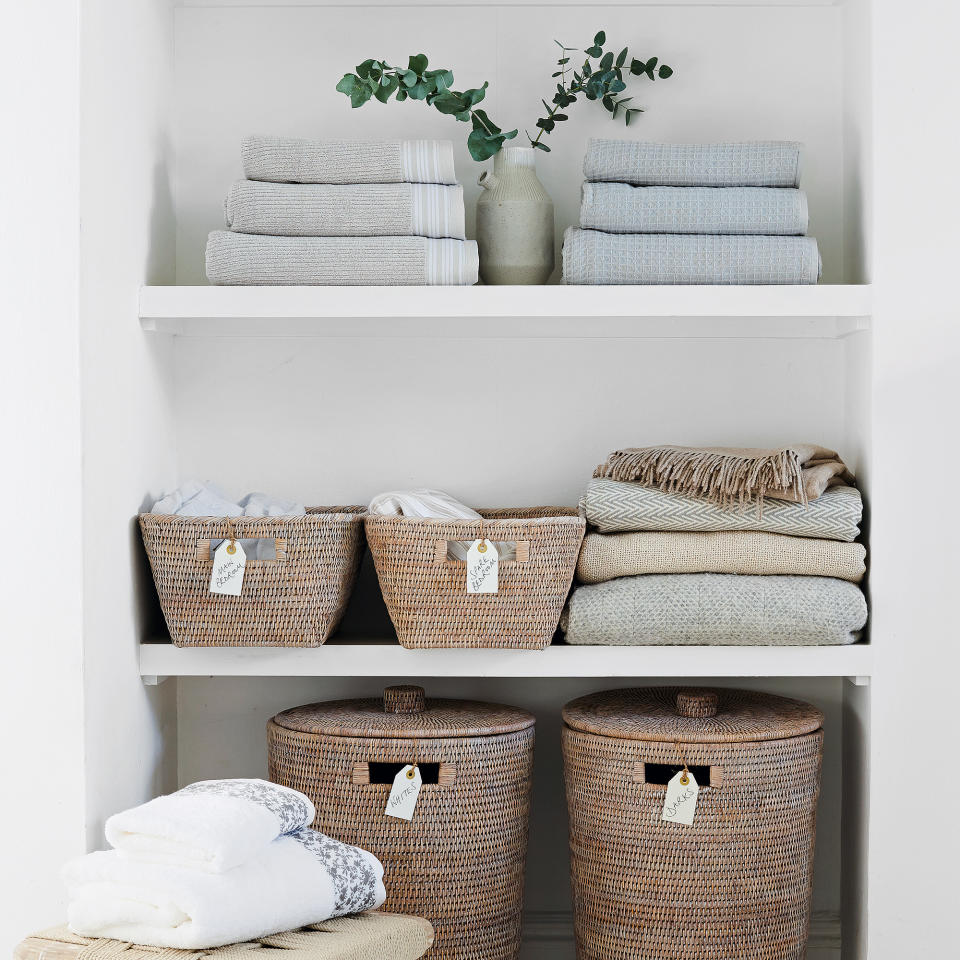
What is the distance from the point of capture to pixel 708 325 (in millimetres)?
2189

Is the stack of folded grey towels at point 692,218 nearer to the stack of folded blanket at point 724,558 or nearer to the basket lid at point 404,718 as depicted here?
the stack of folded blanket at point 724,558

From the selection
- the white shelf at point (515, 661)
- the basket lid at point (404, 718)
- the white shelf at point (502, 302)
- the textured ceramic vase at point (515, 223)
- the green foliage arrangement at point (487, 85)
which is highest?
the green foliage arrangement at point (487, 85)

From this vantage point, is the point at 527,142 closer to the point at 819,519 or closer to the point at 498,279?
the point at 498,279

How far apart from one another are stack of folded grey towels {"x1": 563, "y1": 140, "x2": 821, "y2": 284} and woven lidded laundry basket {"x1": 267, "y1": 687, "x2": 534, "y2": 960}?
827 millimetres

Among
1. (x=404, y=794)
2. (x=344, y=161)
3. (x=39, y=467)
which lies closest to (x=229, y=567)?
(x=39, y=467)

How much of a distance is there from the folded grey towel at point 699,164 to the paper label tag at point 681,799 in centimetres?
101

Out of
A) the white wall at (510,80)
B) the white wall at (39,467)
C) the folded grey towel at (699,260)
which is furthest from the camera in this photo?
the white wall at (510,80)

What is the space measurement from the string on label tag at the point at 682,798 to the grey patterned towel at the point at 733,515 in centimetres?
38

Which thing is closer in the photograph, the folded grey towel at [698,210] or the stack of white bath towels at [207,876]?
the stack of white bath towels at [207,876]

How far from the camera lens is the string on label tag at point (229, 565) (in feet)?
6.03

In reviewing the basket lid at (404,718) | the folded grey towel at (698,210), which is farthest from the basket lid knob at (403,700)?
the folded grey towel at (698,210)

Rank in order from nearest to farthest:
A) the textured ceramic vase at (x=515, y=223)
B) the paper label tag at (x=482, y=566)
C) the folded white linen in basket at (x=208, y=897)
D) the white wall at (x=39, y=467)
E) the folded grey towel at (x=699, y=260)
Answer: the folded white linen in basket at (x=208, y=897), the white wall at (x=39, y=467), the paper label tag at (x=482, y=566), the folded grey towel at (x=699, y=260), the textured ceramic vase at (x=515, y=223)

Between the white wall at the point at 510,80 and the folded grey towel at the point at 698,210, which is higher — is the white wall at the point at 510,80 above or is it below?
above

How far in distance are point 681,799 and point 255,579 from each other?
780mm
